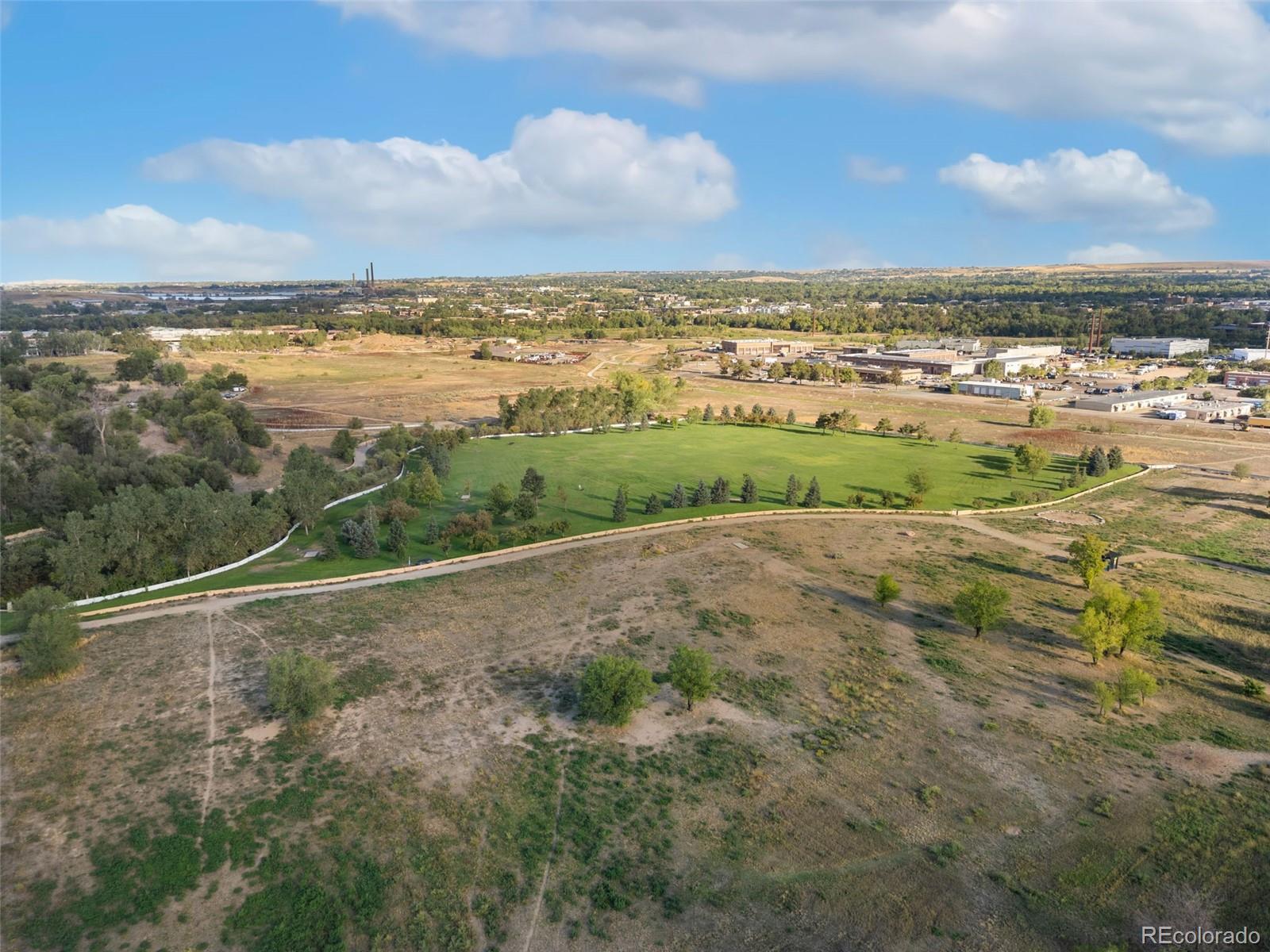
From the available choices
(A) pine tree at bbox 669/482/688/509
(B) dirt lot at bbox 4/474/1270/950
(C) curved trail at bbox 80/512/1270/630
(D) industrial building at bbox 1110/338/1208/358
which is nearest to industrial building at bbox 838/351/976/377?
(D) industrial building at bbox 1110/338/1208/358

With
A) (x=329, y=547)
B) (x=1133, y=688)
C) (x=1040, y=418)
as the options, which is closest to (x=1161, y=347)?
(x=1040, y=418)

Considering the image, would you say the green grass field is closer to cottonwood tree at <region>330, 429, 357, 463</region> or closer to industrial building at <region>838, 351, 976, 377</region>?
cottonwood tree at <region>330, 429, 357, 463</region>

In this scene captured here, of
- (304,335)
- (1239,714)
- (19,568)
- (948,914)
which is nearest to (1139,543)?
(1239,714)

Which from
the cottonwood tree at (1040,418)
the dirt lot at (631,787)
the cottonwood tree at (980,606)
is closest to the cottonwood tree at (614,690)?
the dirt lot at (631,787)

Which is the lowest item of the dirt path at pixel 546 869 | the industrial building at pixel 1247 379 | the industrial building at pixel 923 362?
the dirt path at pixel 546 869

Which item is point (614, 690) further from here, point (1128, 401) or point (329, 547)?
point (1128, 401)

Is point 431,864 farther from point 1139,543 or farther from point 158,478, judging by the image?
point 1139,543

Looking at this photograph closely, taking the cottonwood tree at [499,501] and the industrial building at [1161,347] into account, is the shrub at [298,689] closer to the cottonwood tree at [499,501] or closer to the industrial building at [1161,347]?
the cottonwood tree at [499,501]
